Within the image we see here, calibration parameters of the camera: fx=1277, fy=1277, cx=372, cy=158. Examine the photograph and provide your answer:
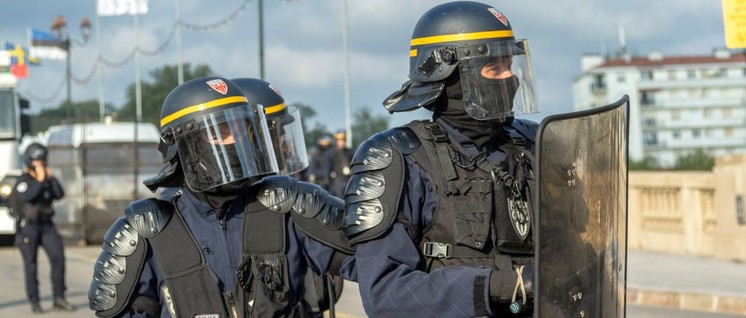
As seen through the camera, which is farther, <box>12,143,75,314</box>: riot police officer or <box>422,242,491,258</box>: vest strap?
<box>12,143,75,314</box>: riot police officer

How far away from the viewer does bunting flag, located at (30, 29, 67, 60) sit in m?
55.4

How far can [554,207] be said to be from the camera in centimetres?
304

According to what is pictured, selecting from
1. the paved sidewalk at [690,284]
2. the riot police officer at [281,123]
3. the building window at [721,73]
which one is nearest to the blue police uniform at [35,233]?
the paved sidewalk at [690,284]

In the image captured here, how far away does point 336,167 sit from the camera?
2241 centimetres

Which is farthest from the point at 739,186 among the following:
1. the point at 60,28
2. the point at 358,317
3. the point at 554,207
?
the point at 60,28

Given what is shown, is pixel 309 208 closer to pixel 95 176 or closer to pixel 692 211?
pixel 692 211

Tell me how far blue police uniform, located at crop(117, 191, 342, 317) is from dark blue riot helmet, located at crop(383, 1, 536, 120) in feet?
2.58

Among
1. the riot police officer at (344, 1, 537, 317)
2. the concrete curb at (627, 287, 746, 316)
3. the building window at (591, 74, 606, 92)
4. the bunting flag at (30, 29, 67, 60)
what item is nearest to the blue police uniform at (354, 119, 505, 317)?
the riot police officer at (344, 1, 537, 317)

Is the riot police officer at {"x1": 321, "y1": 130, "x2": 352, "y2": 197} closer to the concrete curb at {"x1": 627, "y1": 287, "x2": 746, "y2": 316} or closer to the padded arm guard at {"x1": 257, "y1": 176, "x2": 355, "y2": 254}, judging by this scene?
the concrete curb at {"x1": 627, "y1": 287, "x2": 746, "y2": 316}

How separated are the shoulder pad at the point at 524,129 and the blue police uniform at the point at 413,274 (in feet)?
0.48

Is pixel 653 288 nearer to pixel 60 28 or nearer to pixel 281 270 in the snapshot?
pixel 281 270

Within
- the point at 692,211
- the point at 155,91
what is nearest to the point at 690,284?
the point at 692,211

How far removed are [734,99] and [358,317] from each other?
5546 inches

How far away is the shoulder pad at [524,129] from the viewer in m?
3.80
